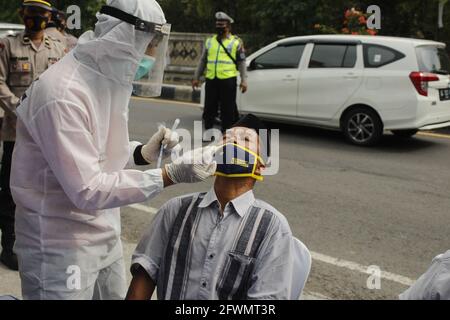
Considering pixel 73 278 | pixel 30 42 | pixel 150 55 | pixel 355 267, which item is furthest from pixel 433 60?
pixel 73 278

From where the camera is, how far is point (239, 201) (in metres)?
2.47

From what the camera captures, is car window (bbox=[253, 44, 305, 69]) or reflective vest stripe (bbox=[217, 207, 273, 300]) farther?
car window (bbox=[253, 44, 305, 69])

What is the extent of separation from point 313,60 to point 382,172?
104 inches

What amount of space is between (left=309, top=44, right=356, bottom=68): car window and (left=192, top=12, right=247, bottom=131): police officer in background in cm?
111

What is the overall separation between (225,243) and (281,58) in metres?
7.57

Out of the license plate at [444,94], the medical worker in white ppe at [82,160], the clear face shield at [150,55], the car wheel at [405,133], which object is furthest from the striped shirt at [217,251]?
the car wheel at [405,133]

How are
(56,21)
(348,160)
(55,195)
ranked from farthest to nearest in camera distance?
(348,160) < (56,21) < (55,195)

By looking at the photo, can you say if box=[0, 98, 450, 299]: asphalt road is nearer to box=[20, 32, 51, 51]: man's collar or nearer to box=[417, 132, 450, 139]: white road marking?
box=[417, 132, 450, 139]: white road marking

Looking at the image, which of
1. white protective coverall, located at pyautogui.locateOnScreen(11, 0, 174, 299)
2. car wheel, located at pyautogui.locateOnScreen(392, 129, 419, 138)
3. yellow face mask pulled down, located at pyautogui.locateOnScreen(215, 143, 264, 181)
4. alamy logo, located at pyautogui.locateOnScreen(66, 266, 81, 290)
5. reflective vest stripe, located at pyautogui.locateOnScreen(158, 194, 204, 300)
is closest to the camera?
white protective coverall, located at pyautogui.locateOnScreen(11, 0, 174, 299)

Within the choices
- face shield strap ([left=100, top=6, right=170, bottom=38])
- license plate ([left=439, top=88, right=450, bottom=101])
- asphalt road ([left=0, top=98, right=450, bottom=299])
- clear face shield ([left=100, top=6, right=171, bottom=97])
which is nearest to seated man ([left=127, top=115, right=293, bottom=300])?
clear face shield ([left=100, top=6, right=171, bottom=97])

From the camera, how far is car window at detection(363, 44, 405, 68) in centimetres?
853
